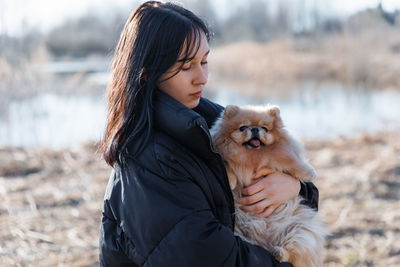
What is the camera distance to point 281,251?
1.96 metres

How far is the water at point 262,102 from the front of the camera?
9.14m

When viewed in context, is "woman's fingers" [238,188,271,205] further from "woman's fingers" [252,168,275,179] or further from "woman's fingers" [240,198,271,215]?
"woman's fingers" [252,168,275,179]

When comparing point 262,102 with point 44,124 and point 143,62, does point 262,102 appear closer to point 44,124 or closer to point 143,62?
point 44,124

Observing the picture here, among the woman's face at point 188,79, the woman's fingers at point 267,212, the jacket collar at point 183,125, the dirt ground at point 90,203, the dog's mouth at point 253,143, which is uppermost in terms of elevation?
the woman's face at point 188,79

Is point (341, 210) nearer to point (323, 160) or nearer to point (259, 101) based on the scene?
point (323, 160)

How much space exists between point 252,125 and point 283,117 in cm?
897

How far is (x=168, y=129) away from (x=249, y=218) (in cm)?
78

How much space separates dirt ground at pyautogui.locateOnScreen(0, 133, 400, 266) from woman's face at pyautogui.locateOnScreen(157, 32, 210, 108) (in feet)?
7.41

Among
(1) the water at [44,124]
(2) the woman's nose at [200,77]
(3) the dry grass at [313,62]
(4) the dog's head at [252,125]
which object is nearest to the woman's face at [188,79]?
(2) the woman's nose at [200,77]

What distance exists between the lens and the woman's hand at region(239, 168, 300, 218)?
2152 mm

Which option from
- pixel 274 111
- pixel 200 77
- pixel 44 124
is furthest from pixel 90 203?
pixel 44 124

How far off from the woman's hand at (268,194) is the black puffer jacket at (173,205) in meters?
0.37

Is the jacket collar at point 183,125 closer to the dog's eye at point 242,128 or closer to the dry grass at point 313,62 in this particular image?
the dog's eye at point 242,128

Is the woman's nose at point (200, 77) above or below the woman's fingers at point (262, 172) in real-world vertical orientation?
above
